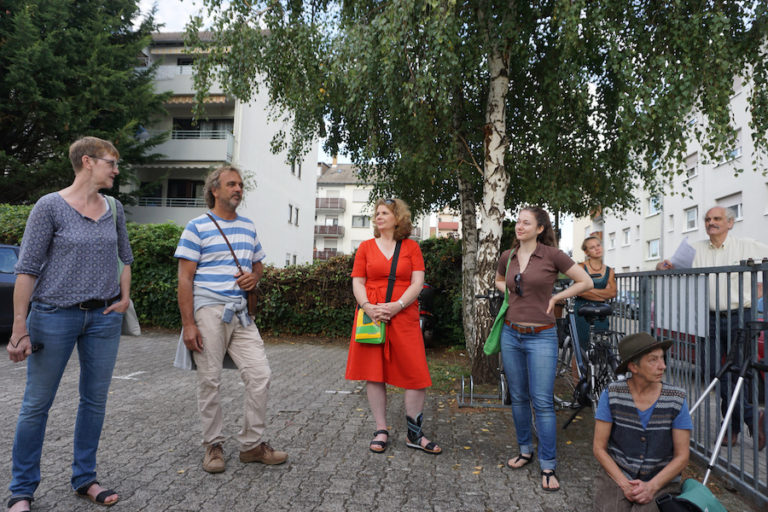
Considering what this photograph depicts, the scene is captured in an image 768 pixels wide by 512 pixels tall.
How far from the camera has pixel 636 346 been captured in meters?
2.82

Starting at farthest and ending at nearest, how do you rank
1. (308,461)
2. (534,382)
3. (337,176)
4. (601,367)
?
(337,176), (601,367), (308,461), (534,382)

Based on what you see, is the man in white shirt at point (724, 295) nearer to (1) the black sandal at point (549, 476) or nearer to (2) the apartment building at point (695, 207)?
(1) the black sandal at point (549, 476)

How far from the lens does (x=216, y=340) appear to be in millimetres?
3750

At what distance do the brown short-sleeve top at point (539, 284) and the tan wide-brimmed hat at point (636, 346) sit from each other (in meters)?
0.97

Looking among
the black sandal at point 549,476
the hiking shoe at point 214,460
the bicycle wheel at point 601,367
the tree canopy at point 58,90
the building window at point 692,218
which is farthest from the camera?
the building window at point 692,218

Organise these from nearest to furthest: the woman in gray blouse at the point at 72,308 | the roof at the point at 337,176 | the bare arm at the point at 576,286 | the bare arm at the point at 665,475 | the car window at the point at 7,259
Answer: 1. the bare arm at the point at 665,475
2. the woman in gray blouse at the point at 72,308
3. the bare arm at the point at 576,286
4. the car window at the point at 7,259
5. the roof at the point at 337,176

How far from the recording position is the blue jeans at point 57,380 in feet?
9.75

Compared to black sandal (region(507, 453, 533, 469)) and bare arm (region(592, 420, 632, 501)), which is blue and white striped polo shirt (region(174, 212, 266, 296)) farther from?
bare arm (region(592, 420, 632, 501))

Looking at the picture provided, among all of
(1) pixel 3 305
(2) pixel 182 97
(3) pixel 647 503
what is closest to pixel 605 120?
(3) pixel 647 503

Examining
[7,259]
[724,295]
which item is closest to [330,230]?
[7,259]

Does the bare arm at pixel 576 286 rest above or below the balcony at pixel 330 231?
below

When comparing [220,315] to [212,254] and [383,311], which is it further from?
[383,311]

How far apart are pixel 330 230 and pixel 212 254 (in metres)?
62.0

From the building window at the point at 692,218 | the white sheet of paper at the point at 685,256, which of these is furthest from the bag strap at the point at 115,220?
the building window at the point at 692,218
